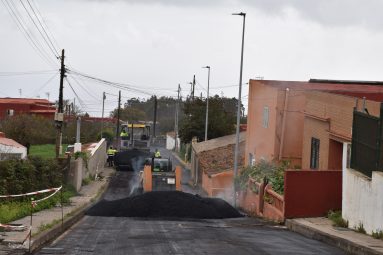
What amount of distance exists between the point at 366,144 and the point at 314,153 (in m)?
12.1

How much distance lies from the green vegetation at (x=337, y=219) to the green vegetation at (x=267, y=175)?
377 cm

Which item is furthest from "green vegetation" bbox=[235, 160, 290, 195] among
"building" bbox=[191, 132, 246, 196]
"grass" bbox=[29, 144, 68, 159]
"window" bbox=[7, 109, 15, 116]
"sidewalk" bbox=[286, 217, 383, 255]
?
"window" bbox=[7, 109, 15, 116]

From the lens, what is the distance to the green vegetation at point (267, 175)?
2705 centimetres

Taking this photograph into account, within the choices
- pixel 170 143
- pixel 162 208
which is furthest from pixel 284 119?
pixel 170 143

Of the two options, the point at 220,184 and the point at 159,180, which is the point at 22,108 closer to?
the point at 220,184

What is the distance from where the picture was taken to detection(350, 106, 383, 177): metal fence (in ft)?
58.5

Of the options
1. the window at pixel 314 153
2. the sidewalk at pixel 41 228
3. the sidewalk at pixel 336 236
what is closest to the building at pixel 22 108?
the sidewalk at pixel 41 228

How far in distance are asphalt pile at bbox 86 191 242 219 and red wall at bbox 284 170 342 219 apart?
→ 377cm

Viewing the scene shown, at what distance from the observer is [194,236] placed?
55.5 feet

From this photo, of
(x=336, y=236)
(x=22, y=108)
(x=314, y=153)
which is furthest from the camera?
(x=22, y=108)

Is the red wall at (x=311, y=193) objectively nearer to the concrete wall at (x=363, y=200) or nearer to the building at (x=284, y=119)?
the concrete wall at (x=363, y=200)

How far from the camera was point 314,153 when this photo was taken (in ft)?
102

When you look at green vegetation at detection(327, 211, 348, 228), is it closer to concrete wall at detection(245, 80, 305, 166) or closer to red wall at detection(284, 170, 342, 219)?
red wall at detection(284, 170, 342, 219)

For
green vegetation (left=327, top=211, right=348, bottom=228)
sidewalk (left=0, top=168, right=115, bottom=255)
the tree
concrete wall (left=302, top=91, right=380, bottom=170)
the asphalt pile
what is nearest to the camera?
sidewalk (left=0, top=168, right=115, bottom=255)
